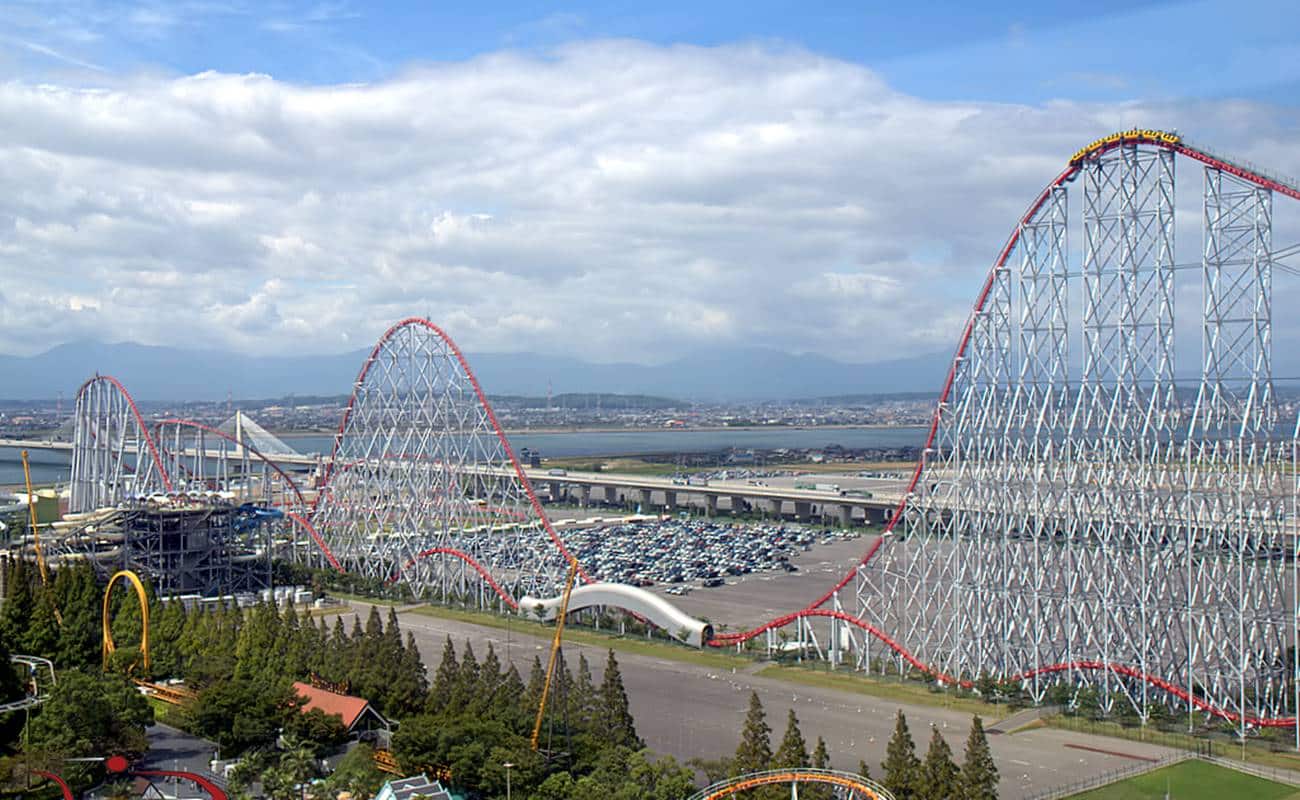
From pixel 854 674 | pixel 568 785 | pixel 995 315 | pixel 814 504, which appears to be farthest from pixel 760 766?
pixel 814 504

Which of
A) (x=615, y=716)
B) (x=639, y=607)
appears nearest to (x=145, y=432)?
(x=639, y=607)

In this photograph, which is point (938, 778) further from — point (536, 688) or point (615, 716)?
point (536, 688)

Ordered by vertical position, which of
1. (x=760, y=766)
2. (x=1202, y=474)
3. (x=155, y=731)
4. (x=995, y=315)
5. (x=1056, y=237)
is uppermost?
(x=1056, y=237)

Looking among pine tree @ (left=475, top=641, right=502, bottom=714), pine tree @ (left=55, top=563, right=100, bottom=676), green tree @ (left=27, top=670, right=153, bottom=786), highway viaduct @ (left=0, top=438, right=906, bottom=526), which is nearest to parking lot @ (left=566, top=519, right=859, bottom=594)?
highway viaduct @ (left=0, top=438, right=906, bottom=526)

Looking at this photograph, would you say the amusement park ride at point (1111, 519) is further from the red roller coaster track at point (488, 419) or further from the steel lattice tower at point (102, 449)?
the steel lattice tower at point (102, 449)

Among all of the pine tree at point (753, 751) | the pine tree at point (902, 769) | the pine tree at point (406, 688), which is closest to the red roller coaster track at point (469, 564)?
the pine tree at point (406, 688)

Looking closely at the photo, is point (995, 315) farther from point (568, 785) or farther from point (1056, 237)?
point (568, 785)
